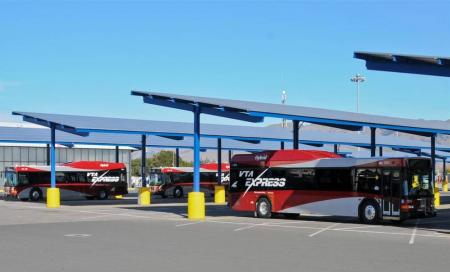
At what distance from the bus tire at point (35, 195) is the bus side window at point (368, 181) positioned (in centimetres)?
3043

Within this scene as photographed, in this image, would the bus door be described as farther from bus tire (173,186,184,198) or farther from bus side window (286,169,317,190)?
bus tire (173,186,184,198)

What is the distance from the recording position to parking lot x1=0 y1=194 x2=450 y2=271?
1191 cm

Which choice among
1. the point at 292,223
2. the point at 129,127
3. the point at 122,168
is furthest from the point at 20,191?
the point at 292,223

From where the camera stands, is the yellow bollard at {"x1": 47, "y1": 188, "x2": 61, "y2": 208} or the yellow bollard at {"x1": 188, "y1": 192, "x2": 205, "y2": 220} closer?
the yellow bollard at {"x1": 188, "y1": 192, "x2": 205, "y2": 220}

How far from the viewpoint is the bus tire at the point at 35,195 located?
47.8 m

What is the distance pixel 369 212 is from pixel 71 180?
1239 inches

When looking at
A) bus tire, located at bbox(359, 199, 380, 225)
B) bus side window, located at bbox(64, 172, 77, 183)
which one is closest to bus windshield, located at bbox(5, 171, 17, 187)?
bus side window, located at bbox(64, 172, 77, 183)

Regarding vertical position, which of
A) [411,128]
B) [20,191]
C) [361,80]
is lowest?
[20,191]

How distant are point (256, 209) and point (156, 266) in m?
15.5

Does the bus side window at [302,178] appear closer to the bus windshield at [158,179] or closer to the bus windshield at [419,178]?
the bus windshield at [419,178]

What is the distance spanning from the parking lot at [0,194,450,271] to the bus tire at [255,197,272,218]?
3.07 meters

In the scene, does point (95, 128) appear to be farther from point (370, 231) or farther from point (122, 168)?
point (370, 231)

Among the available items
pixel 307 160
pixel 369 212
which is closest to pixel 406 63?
pixel 369 212

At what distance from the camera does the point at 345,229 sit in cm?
2045
